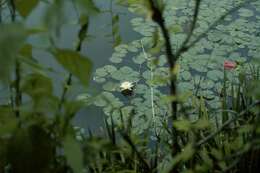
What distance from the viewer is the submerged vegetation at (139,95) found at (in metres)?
0.46

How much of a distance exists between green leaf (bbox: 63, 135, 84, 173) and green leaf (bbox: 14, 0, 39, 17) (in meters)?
0.17

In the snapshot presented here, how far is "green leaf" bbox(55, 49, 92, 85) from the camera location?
0.45 m

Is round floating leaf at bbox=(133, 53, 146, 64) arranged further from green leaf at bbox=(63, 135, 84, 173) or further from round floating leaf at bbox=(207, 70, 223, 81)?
green leaf at bbox=(63, 135, 84, 173)

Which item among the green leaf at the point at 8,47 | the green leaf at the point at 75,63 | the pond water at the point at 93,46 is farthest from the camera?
the pond water at the point at 93,46

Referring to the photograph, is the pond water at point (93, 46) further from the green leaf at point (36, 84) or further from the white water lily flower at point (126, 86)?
the green leaf at point (36, 84)

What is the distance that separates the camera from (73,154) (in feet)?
1.45

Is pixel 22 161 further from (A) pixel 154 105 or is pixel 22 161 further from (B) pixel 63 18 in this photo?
(A) pixel 154 105

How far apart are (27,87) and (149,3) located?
18 centimetres

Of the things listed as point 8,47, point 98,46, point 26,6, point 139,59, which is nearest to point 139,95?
point 139,59

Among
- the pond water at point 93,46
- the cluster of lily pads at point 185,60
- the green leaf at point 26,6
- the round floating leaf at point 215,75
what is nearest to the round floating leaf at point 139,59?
A: the cluster of lily pads at point 185,60

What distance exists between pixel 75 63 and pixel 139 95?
5.14 ft

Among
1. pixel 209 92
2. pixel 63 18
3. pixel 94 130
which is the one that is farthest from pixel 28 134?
pixel 209 92

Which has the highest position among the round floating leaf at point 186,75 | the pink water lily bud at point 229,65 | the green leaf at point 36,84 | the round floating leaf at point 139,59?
the green leaf at point 36,84

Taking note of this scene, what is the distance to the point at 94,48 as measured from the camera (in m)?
2.23
